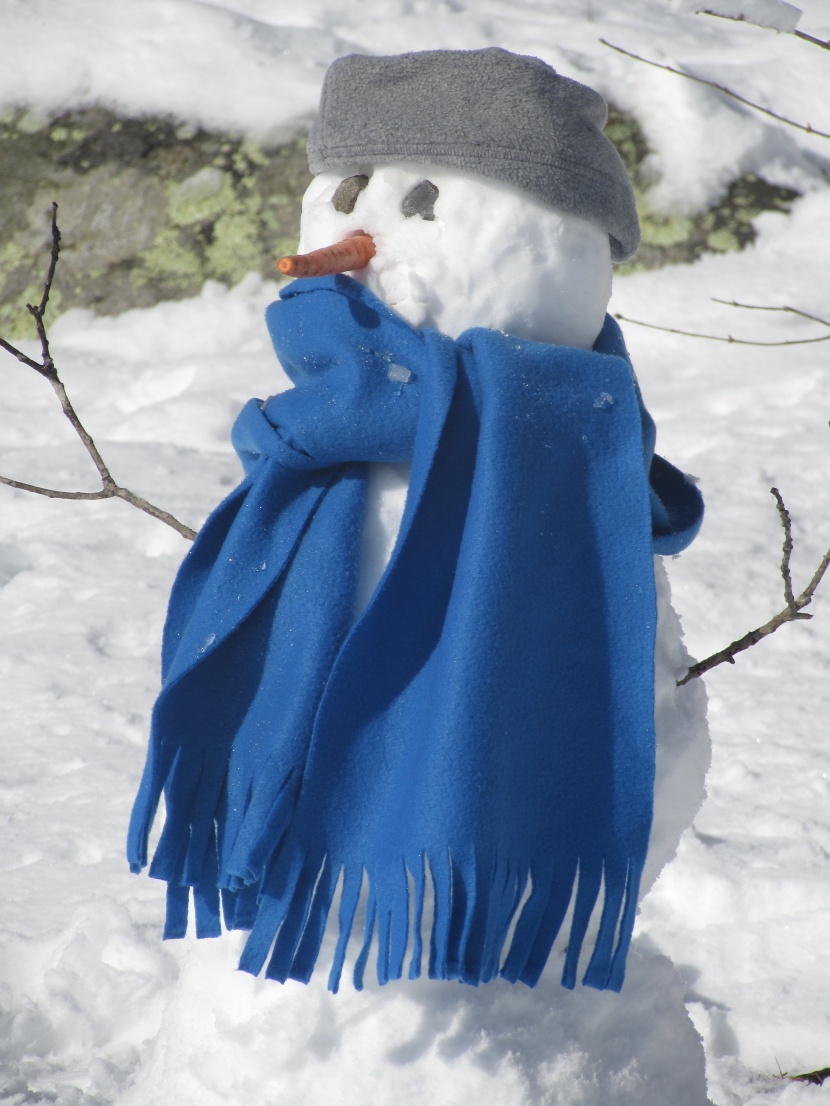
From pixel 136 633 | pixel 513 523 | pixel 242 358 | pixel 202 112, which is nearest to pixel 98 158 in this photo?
pixel 202 112

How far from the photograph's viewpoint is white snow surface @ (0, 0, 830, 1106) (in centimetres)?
129

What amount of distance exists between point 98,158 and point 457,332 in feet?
11.3

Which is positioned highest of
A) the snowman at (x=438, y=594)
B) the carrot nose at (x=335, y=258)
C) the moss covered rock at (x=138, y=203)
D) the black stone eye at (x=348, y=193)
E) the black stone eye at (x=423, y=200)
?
the black stone eye at (x=423, y=200)

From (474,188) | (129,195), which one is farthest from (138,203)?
(474,188)

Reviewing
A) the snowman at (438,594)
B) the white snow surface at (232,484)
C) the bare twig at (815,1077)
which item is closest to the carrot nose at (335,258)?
the snowman at (438,594)

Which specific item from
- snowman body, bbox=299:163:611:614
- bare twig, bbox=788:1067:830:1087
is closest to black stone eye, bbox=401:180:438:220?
snowman body, bbox=299:163:611:614

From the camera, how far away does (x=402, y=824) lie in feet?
3.68

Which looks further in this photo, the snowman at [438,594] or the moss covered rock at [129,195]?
the moss covered rock at [129,195]

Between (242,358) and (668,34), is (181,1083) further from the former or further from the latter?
(668,34)

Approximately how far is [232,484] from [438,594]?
2077 millimetres

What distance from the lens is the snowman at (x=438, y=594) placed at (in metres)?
1.13

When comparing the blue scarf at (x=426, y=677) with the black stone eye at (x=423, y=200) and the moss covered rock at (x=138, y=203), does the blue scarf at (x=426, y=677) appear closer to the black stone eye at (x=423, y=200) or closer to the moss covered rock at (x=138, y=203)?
the black stone eye at (x=423, y=200)

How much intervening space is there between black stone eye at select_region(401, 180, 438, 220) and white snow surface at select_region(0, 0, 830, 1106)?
0.59 metres

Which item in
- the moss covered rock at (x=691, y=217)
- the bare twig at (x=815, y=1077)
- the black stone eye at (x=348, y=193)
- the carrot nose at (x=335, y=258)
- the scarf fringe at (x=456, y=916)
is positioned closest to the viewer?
the scarf fringe at (x=456, y=916)
